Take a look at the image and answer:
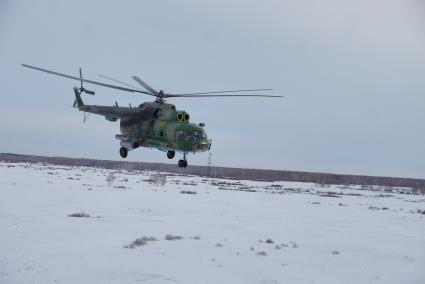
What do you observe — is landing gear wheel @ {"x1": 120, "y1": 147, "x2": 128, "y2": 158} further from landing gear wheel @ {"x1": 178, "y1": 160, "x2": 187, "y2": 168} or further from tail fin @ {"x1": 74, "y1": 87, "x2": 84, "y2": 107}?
tail fin @ {"x1": 74, "y1": 87, "x2": 84, "y2": 107}

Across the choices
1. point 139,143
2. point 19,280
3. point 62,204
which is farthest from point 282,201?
point 139,143

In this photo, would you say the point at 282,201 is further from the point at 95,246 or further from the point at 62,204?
the point at 95,246

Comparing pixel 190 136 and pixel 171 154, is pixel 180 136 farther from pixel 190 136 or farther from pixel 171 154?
pixel 171 154

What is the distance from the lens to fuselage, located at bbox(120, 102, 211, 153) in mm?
14844

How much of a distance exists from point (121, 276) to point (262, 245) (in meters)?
10.3

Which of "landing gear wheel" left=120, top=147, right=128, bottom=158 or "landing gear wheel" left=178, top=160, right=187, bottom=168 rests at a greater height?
"landing gear wheel" left=120, top=147, right=128, bottom=158

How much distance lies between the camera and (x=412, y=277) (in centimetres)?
2453

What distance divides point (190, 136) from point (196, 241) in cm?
1590

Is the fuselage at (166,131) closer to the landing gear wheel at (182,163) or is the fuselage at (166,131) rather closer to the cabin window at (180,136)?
the cabin window at (180,136)

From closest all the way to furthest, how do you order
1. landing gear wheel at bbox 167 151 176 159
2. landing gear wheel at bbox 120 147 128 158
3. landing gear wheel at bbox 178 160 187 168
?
1. landing gear wheel at bbox 178 160 187 168
2. landing gear wheel at bbox 120 147 128 158
3. landing gear wheel at bbox 167 151 176 159

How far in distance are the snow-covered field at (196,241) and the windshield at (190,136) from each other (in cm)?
881

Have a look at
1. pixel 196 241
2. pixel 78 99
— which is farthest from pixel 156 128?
pixel 196 241

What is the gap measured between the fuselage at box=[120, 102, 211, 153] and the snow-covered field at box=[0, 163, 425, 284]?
8.50 metres

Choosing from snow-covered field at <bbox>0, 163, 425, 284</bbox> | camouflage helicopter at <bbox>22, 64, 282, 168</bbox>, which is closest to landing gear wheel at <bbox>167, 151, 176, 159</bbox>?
camouflage helicopter at <bbox>22, 64, 282, 168</bbox>
